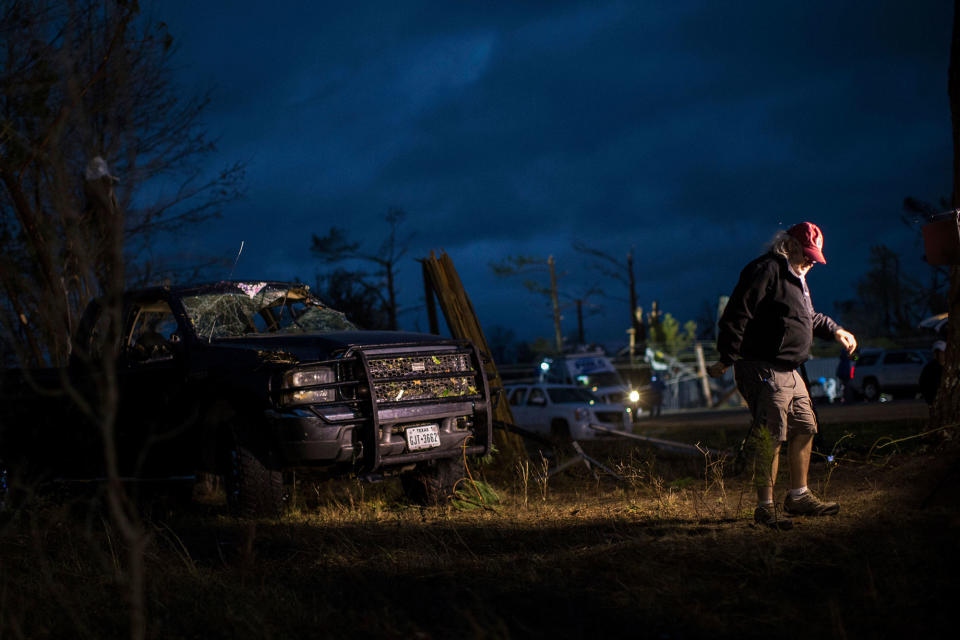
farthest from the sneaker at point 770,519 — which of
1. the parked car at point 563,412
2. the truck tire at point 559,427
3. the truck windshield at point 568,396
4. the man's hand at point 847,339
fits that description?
the truck windshield at point 568,396

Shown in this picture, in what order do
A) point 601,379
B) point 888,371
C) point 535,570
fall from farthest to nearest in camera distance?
1. point 888,371
2. point 601,379
3. point 535,570

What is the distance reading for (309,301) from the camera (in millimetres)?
8016

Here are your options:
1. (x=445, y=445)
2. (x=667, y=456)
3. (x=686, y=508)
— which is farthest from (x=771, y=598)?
(x=667, y=456)

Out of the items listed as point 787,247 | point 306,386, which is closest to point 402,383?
point 306,386

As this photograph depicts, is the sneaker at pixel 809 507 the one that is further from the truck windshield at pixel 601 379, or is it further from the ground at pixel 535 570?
the truck windshield at pixel 601 379

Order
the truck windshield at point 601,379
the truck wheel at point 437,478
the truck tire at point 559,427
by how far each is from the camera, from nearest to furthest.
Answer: the truck wheel at point 437,478
the truck tire at point 559,427
the truck windshield at point 601,379

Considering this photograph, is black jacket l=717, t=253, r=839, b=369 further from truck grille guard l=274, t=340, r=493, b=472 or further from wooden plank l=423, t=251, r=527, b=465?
wooden plank l=423, t=251, r=527, b=465

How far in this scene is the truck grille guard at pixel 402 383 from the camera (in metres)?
6.11

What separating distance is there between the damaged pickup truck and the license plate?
0.01m

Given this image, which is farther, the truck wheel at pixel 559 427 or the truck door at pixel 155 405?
the truck wheel at pixel 559 427

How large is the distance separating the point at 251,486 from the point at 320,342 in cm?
119

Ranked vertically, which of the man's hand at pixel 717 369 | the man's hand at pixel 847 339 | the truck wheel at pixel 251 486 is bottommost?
the truck wheel at pixel 251 486

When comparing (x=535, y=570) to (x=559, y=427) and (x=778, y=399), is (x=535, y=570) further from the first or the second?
(x=559, y=427)

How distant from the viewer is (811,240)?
16.9 feet
